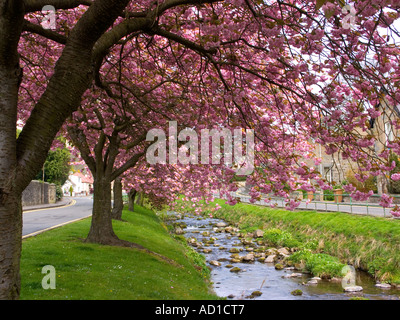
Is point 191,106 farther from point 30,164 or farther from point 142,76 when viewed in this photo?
point 30,164

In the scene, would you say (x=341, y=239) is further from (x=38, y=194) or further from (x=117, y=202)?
(x=38, y=194)

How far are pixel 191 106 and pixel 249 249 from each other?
15.5 meters

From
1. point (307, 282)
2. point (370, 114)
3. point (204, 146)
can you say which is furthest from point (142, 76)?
point (307, 282)

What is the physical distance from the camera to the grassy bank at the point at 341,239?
15703mm

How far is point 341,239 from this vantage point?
779 inches

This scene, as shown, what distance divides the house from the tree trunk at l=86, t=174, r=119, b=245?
8261 centimetres

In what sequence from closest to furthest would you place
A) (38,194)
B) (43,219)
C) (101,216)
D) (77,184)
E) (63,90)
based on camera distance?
(63,90), (101,216), (43,219), (38,194), (77,184)

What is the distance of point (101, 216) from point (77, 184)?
310ft

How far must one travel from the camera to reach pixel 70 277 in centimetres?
815

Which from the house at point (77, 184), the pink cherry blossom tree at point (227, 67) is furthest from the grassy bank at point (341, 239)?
the house at point (77, 184)

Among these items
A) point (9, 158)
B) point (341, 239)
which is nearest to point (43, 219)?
point (341, 239)

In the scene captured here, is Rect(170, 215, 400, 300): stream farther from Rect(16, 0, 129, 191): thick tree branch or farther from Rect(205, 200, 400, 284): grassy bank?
Rect(16, 0, 129, 191): thick tree branch

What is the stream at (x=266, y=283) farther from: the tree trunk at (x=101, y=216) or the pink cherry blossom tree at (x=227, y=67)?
the pink cherry blossom tree at (x=227, y=67)

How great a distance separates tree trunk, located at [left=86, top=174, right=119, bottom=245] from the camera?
13508mm
